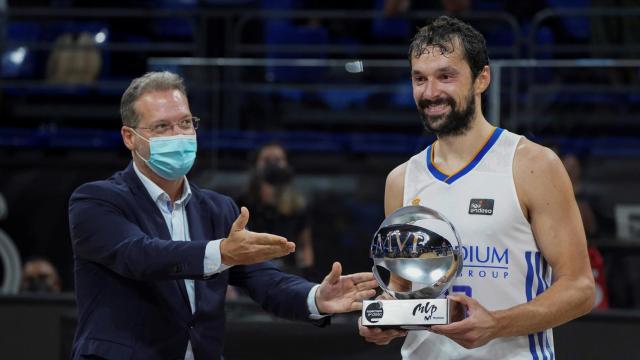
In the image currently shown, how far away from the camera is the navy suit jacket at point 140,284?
11.5 feet

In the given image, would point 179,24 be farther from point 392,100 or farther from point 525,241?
point 525,241

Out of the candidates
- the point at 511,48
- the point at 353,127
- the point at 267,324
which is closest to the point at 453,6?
the point at 511,48

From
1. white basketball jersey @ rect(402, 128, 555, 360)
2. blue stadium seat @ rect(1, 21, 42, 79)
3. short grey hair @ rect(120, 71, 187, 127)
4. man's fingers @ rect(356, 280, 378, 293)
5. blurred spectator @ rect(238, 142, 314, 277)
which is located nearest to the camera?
white basketball jersey @ rect(402, 128, 555, 360)

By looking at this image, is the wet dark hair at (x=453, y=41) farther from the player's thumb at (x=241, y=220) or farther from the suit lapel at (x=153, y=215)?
the suit lapel at (x=153, y=215)

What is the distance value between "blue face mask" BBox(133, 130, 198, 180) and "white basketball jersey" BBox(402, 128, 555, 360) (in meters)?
1.00

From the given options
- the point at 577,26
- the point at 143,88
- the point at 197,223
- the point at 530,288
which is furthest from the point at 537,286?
the point at 577,26

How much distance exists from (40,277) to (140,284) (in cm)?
287

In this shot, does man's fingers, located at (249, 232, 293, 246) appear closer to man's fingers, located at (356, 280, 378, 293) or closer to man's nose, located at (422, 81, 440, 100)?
man's fingers, located at (356, 280, 378, 293)

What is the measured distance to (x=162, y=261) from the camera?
3.46 m

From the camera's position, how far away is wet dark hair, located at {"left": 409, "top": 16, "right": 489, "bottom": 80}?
3283 millimetres

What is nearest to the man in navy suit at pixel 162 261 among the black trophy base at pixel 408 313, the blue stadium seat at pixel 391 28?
the black trophy base at pixel 408 313

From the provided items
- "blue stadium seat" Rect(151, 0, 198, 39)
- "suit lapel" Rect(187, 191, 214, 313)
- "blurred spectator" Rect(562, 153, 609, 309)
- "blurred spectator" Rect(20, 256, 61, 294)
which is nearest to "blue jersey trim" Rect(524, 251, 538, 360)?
"suit lapel" Rect(187, 191, 214, 313)

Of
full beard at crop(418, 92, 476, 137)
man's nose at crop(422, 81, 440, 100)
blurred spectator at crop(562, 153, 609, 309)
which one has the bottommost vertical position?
blurred spectator at crop(562, 153, 609, 309)

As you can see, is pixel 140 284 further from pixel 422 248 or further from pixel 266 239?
pixel 422 248
